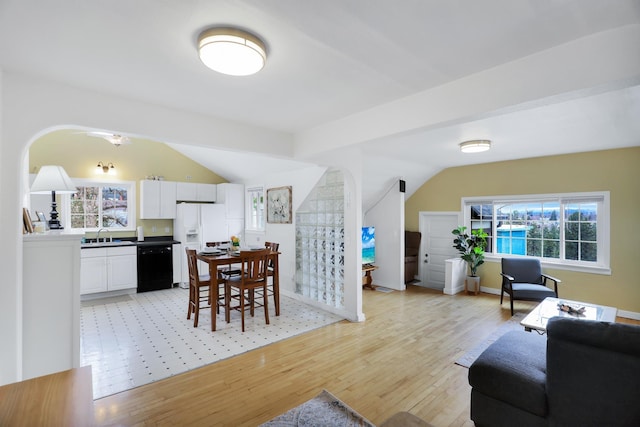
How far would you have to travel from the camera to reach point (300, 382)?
2676mm

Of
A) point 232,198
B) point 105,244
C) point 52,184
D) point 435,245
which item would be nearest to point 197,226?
point 232,198

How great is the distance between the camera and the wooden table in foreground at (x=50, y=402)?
115cm

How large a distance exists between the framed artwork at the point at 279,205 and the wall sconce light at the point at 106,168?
10.1 ft

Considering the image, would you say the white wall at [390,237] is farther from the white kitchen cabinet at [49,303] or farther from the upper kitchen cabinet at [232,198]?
the white kitchen cabinet at [49,303]

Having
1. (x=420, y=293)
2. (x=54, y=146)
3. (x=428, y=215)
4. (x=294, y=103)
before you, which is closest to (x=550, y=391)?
(x=294, y=103)

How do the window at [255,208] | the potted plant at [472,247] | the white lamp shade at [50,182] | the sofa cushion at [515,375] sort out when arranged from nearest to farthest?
1. the sofa cushion at [515,375]
2. the white lamp shade at [50,182]
3. the potted plant at [472,247]
4. the window at [255,208]

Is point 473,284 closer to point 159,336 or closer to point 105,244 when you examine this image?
point 159,336

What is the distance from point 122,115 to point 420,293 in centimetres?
537

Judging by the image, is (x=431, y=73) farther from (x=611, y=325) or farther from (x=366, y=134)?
(x=611, y=325)

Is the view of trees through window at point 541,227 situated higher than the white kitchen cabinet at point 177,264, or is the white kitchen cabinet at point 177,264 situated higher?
the view of trees through window at point 541,227

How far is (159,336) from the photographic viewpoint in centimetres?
364

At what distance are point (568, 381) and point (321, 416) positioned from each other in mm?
1535

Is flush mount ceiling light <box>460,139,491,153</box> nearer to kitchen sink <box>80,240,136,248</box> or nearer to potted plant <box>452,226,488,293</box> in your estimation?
potted plant <box>452,226,488,293</box>

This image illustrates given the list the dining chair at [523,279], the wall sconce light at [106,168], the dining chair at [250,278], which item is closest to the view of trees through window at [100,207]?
the wall sconce light at [106,168]
